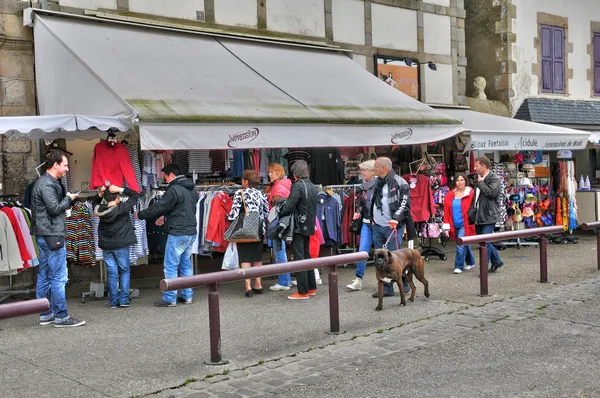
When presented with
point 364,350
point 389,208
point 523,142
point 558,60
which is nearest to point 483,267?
point 389,208

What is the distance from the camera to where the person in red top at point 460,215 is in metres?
10.4

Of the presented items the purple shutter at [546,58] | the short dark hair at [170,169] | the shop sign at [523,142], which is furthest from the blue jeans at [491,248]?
the purple shutter at [546,58]

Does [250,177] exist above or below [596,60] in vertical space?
below

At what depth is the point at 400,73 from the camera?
13539mm

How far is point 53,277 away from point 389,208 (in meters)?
3.80

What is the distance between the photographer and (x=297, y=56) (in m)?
11.5

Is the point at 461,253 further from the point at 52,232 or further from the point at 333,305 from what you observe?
the point at 52,232

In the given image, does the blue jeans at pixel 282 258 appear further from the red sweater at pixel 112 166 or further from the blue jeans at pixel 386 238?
the red sweater at pixel 112 166

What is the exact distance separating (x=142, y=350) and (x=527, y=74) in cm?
1253

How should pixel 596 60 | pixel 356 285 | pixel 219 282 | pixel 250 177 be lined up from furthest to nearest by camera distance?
pixel 596 60
pixel 356 285
pixel 250 177
pixel 219 282

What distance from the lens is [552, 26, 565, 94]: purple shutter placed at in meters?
16.6

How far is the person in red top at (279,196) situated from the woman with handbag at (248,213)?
21 centimetres

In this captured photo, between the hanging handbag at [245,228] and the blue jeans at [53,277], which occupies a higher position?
the hanging handbag at [245,228]

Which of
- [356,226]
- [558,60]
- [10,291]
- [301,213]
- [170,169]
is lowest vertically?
[10,291]
